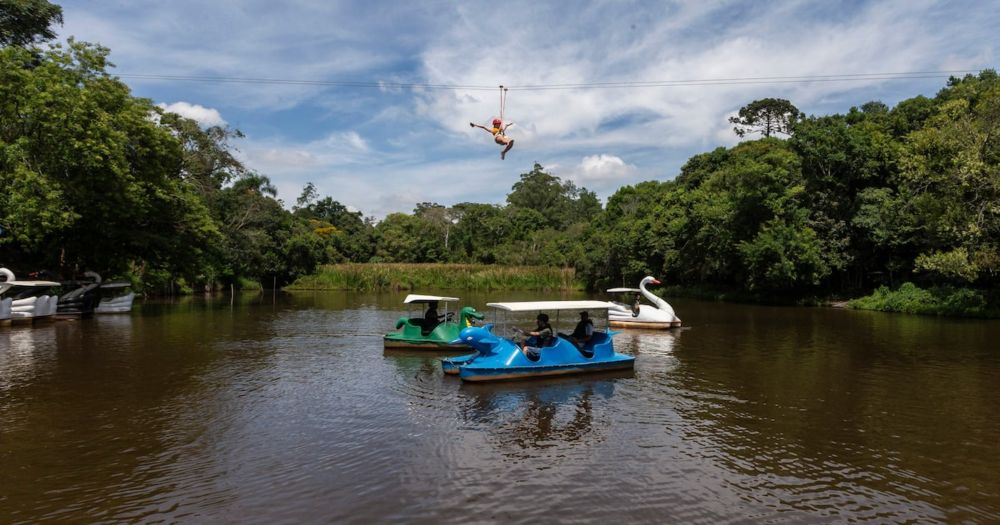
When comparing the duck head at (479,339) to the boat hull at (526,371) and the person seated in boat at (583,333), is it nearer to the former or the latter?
the boat hull at (526,371)

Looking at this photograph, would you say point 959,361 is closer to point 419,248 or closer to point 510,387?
point 510,387

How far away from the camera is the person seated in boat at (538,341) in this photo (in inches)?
528

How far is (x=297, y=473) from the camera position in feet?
25.7

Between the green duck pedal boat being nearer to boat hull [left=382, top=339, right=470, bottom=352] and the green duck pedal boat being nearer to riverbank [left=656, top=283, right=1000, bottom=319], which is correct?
Answer: boat hull [left=382, top=339, right=470, bottom=352]

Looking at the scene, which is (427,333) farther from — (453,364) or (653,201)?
(653,201)

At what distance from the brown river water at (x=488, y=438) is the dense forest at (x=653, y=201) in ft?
31.4

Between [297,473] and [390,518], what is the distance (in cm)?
191

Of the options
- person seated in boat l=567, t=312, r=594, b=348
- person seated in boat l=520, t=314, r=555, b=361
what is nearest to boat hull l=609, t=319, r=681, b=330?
person seated in boat l=567, t=312, r=594, b=348

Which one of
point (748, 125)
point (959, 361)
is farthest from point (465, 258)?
point (959, 361)

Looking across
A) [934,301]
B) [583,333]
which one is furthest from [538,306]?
[934,301]

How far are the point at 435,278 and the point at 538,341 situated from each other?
43590 mm

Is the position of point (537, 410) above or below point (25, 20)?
below

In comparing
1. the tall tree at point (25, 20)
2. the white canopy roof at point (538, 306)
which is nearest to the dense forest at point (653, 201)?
the tall tree at point (25, 20)

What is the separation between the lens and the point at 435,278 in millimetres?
56750
